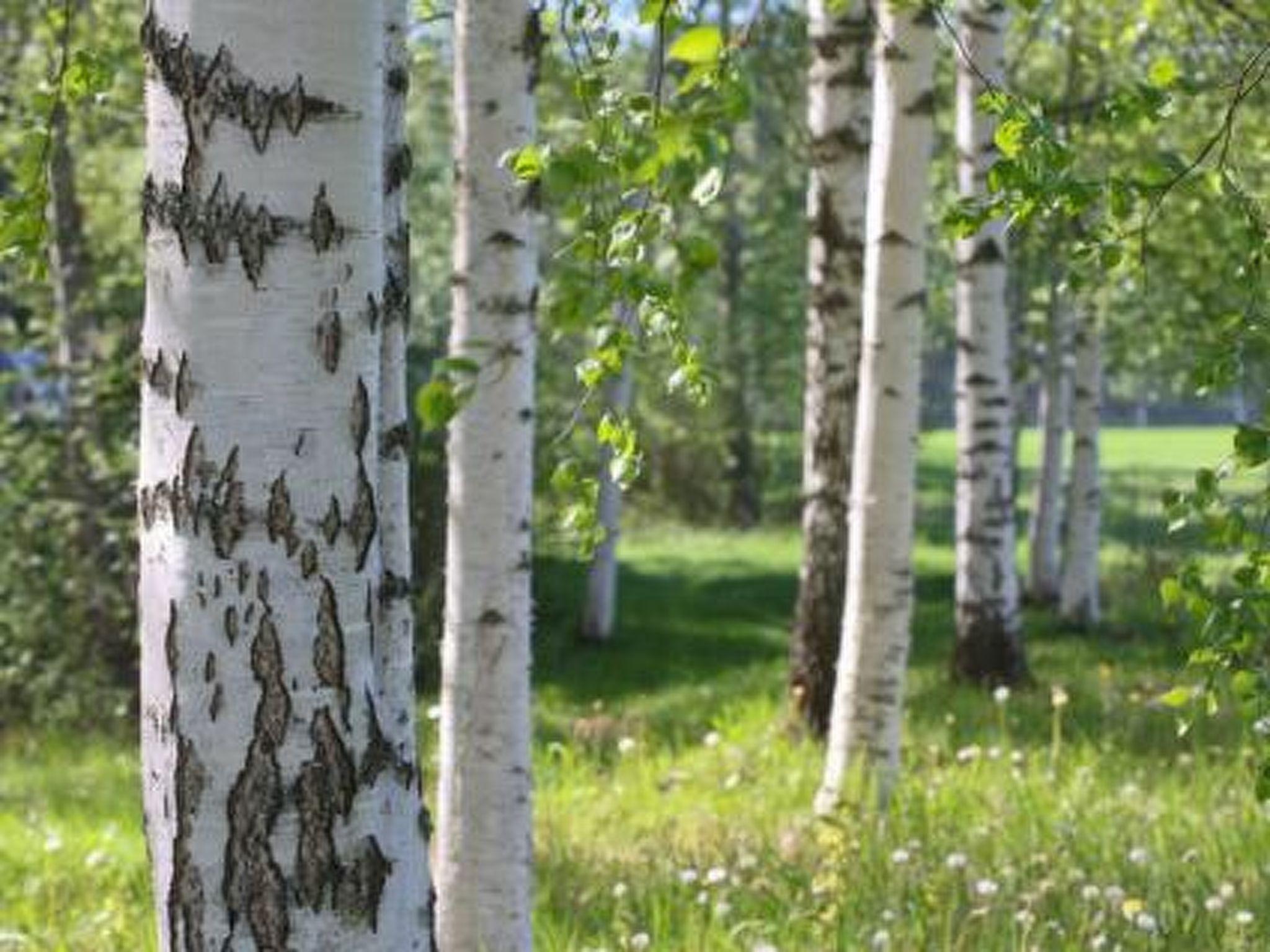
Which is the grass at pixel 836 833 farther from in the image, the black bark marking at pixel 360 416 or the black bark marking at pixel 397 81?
the black bark marking at pixel 360 416

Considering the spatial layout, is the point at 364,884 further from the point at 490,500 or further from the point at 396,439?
the point at 490,500

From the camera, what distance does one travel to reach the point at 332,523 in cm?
239

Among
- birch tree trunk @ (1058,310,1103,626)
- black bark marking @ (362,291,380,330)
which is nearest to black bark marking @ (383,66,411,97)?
black bark marking @ (362,291,380,330)

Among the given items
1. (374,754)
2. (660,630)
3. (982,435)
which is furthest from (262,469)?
(660,630)

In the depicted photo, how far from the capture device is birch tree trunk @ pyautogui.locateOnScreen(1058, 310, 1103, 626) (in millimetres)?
15734

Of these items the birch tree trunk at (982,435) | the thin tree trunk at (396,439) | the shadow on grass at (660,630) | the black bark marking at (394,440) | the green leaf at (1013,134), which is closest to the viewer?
the green leaf at (1013,134)

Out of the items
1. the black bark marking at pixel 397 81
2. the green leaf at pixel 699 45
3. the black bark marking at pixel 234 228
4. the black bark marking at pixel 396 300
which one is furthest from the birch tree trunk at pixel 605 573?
the green leaf at pixel 699 45

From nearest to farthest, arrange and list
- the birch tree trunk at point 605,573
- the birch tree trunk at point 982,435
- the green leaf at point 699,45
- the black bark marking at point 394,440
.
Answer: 1. the green leaf at point 699,45
2. the black bark marking at point 394,440
3. the birch tree trunk at point 982,435
4. the birch tree trunk at point 605,573

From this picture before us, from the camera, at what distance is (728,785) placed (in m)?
7.60

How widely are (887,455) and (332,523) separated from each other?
4913mm

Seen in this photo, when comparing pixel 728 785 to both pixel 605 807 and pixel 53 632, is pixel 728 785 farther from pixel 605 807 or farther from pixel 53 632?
pixel 53 632

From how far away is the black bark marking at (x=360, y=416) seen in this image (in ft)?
7.82

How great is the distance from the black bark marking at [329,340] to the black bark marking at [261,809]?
0.36 meters

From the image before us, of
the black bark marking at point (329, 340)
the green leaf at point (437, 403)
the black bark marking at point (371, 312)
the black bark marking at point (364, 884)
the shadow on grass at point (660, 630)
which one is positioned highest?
the black bark marking at point (371, 312)
